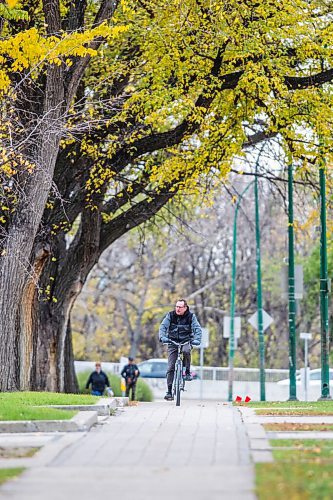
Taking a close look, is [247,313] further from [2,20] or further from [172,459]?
[172,459]

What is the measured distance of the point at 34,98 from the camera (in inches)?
914

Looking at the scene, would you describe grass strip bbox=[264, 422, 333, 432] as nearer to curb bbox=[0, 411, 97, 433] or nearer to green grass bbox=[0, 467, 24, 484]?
curb bbox=[0, 411, 97, 433]

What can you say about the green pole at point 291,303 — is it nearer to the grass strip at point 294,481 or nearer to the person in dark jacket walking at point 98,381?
the person in dark jacket walking at point 98,381

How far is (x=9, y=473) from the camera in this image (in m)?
8.91

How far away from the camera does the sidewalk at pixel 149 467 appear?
7781mm

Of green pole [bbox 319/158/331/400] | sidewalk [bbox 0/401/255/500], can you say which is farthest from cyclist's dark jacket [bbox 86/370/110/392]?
sidewalk [bbox 0/401/255/500]

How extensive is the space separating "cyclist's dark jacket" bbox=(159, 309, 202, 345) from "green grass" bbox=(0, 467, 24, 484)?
930 cm

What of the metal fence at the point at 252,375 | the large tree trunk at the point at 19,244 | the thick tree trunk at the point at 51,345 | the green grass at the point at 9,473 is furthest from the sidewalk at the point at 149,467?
the metal fence at the point at 252,375

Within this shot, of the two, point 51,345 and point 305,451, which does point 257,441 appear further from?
point 51,345

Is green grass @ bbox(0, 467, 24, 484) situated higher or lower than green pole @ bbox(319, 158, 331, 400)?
lower

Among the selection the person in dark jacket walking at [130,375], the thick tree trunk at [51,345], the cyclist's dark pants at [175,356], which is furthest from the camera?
the person in dark jacket walking at [130,375]

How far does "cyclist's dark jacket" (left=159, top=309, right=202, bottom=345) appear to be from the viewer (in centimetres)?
1855

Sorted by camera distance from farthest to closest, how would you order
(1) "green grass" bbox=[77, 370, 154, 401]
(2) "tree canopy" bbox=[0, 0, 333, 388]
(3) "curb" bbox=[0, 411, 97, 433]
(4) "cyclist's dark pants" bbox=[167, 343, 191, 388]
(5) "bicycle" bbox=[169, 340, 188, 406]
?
(1) "green grass" bbox=[77, 370, 154, 401], (2) "tree canopy" bbox=[0, 0, 333, 388], (4) "cyclist's dark pants" bbox=[167, 343, 191, 388], (5) "bicycle" bbox=[169, 340, 188, 406], (3) "curb" bbox=[0, 411, 97, 433]

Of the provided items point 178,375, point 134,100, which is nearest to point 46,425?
point 178,375
